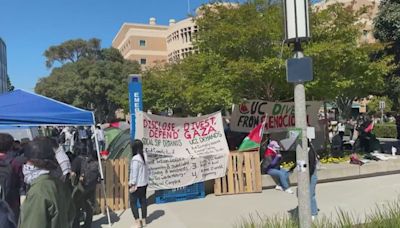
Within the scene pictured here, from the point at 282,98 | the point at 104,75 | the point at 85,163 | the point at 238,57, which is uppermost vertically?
the point at 104,75

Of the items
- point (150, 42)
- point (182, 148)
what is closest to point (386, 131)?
point (182, 148)

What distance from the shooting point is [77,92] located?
52438mm

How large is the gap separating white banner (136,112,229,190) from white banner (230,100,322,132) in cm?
202

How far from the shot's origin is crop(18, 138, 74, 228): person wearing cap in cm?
321

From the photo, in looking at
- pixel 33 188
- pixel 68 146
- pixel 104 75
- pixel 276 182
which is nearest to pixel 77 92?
pixel 104 75

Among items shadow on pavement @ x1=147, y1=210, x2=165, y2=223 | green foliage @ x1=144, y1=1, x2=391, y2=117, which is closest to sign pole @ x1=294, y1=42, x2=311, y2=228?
shadow on pavement @ x1=147, y1=210, x2=165, y2=223

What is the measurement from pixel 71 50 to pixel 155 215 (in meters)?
59.9

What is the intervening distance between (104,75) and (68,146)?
34.7m

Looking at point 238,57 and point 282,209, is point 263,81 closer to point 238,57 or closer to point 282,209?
point 238,57

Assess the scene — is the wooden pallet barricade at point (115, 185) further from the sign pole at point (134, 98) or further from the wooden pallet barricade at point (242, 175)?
the wooden pallet barricade at point (242, 175)

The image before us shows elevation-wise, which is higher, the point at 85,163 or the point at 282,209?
the point at 85,163

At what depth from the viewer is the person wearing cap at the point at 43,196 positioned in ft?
10.5

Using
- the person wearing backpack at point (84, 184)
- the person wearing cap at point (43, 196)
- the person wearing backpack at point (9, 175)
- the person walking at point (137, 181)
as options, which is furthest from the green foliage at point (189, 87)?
the person wearing cap at point (43, 196)

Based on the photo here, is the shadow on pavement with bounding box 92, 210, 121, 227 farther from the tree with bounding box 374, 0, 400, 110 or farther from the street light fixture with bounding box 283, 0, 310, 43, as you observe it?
the tree with bounding box 374, 0, 400, 110
